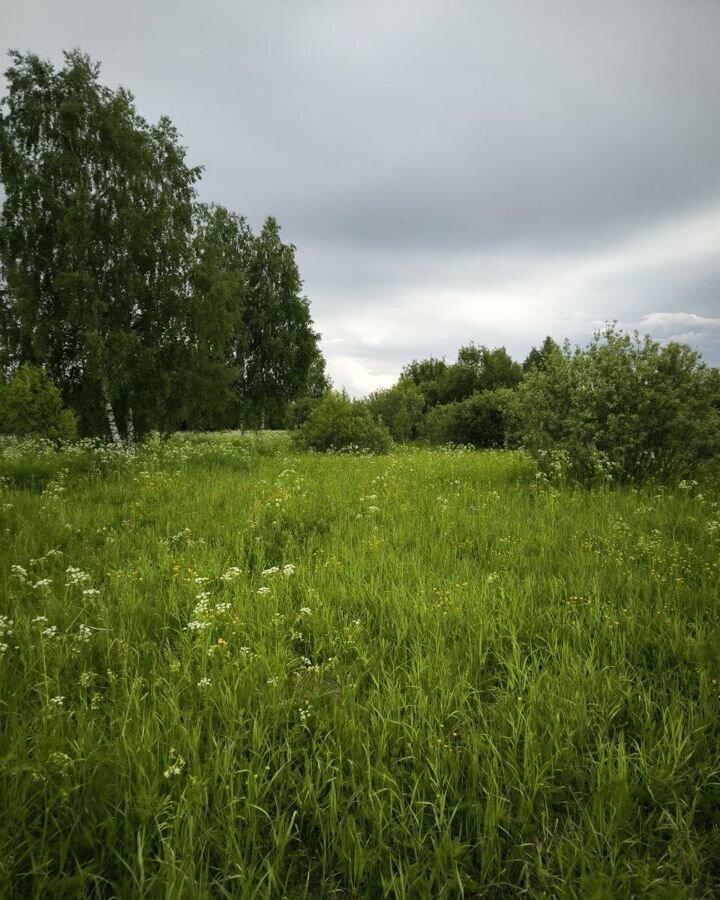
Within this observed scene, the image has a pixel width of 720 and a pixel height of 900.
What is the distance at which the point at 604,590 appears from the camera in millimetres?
4184

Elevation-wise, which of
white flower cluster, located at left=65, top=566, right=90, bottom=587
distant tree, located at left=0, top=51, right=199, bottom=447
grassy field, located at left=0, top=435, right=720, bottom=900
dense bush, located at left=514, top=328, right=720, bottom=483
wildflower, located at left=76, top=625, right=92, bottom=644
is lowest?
grassy field, located at left=0, top=435, right=720, bottom=900

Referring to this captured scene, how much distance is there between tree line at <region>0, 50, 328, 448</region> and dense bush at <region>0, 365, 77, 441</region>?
43 cm

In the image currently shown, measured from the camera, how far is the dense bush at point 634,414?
8922 millimetres

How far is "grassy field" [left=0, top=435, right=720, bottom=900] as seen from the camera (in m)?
1.92

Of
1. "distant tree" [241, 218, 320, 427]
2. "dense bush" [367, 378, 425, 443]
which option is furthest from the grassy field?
"dense bush" [367, 378, 425, 443]

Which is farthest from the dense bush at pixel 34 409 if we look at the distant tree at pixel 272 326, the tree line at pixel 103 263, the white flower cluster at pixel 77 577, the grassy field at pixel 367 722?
the distant tree at pixel 272 326

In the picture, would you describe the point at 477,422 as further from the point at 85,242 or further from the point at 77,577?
the point at 77,577

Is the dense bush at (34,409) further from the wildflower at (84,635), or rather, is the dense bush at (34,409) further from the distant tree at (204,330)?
the wildflower at (84,635)

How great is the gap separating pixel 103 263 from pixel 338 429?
1226cm

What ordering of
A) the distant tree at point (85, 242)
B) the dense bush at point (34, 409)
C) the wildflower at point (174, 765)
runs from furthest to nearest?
1. the distant tree at point (85, 242)
2. the dense bush at point (34, 409)
3. the wildflower at point (174, 765)

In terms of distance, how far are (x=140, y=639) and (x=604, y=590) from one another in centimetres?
420

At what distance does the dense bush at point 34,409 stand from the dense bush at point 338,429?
10.9m

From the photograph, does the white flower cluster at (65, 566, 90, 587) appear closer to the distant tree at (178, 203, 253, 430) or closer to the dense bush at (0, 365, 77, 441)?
the dense bush at (0, 365, 77, 441)

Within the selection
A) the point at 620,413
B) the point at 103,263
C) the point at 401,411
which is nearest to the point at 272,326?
the point at 401,411
